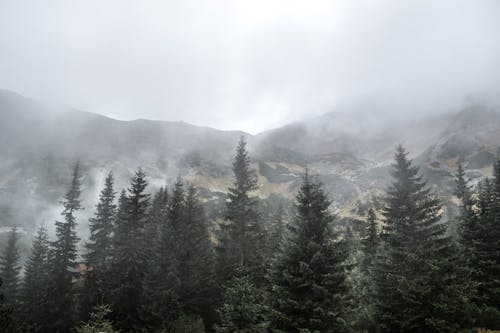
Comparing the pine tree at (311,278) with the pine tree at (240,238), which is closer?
the pine tree at (311,278)

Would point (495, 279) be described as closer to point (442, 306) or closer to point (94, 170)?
point (442, 306)

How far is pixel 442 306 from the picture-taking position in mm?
17875

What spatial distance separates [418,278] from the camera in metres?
19.1

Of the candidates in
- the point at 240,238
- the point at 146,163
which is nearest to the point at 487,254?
the point at 240,238

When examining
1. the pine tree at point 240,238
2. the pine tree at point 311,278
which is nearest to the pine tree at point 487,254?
the pine tree at point 311,278

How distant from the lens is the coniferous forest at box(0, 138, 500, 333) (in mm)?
17141

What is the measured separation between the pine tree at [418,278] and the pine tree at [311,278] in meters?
4.52

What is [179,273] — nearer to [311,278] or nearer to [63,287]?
[311,278]

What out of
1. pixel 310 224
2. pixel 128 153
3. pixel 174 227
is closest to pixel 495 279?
pixel 310 224

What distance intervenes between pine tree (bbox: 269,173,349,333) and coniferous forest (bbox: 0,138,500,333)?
2.3 inches

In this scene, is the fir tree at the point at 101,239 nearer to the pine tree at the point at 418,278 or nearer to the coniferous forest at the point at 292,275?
the coniferous forest at the point at 292,275

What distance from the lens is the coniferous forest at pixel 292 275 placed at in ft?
56.2

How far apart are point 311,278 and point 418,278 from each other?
6608 millimetres

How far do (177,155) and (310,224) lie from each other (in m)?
166
